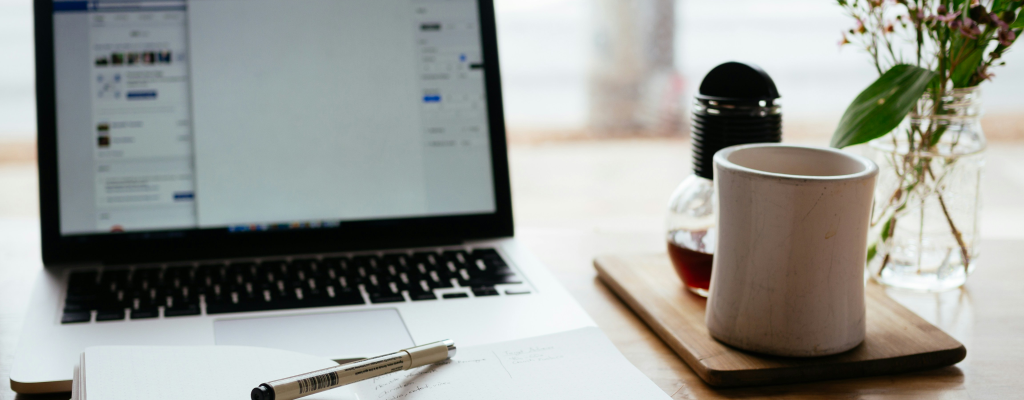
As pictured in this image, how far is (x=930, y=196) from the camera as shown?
2.18 ft

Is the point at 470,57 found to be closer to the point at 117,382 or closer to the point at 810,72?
the point at 117,382

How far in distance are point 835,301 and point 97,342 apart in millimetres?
531

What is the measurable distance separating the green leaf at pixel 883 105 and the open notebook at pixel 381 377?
11.0 inches

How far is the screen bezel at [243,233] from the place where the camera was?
69cm

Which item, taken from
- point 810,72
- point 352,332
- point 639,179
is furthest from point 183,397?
point 810,72

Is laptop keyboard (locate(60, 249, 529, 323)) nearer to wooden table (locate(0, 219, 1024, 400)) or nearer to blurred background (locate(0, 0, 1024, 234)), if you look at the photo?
wooden table (locate(0, 219, 1024, 400))

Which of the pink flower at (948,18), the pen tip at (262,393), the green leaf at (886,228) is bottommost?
the pen tip at (262,393)

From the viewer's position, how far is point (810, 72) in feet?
14.4

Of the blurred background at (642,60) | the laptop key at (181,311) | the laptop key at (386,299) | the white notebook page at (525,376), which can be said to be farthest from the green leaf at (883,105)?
the blurred background at (642,60)

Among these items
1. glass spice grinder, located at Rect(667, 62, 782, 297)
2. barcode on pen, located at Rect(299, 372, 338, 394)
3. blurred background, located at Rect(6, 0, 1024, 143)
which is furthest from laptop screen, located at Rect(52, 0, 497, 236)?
blurred background, located at Rect(6, 0, 1024, 143)

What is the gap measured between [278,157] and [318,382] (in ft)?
1.15

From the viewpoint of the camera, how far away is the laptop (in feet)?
2.19

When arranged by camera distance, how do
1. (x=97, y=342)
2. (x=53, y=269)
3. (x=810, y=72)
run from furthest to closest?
(x=810, y=72), (x=53, y=269), (x=97, y=342)

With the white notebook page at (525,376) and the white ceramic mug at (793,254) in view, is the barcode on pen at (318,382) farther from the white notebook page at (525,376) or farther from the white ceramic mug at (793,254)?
the white ceramic mug at (793,254)
